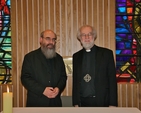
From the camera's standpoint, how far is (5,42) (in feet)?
15.7

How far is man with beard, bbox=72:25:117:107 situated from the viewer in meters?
3.32

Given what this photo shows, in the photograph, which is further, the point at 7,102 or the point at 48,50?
the point at 48,50

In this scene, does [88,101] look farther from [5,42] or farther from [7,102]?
[5,42]

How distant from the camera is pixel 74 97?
11.1ft

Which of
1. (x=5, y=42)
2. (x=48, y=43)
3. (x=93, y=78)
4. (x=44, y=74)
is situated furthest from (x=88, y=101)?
(x=5, y=42)

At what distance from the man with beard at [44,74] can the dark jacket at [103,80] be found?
275 millimetres

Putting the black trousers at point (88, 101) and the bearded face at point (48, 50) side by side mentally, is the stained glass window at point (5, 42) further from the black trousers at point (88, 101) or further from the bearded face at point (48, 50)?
the black trousers at point (88, 101)

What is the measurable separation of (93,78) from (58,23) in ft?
5.20

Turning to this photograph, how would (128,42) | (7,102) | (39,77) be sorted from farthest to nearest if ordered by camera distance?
(128,42) < (39,77) < (7,102)

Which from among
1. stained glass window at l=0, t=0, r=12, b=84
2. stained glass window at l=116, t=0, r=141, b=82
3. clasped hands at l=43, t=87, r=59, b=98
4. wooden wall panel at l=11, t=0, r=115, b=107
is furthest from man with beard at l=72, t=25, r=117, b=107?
stained glass window at l=0, t=0, r=12, b=84

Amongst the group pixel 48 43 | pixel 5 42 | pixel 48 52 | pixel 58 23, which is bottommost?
pixel 48 52

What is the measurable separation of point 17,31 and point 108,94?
2066mm
